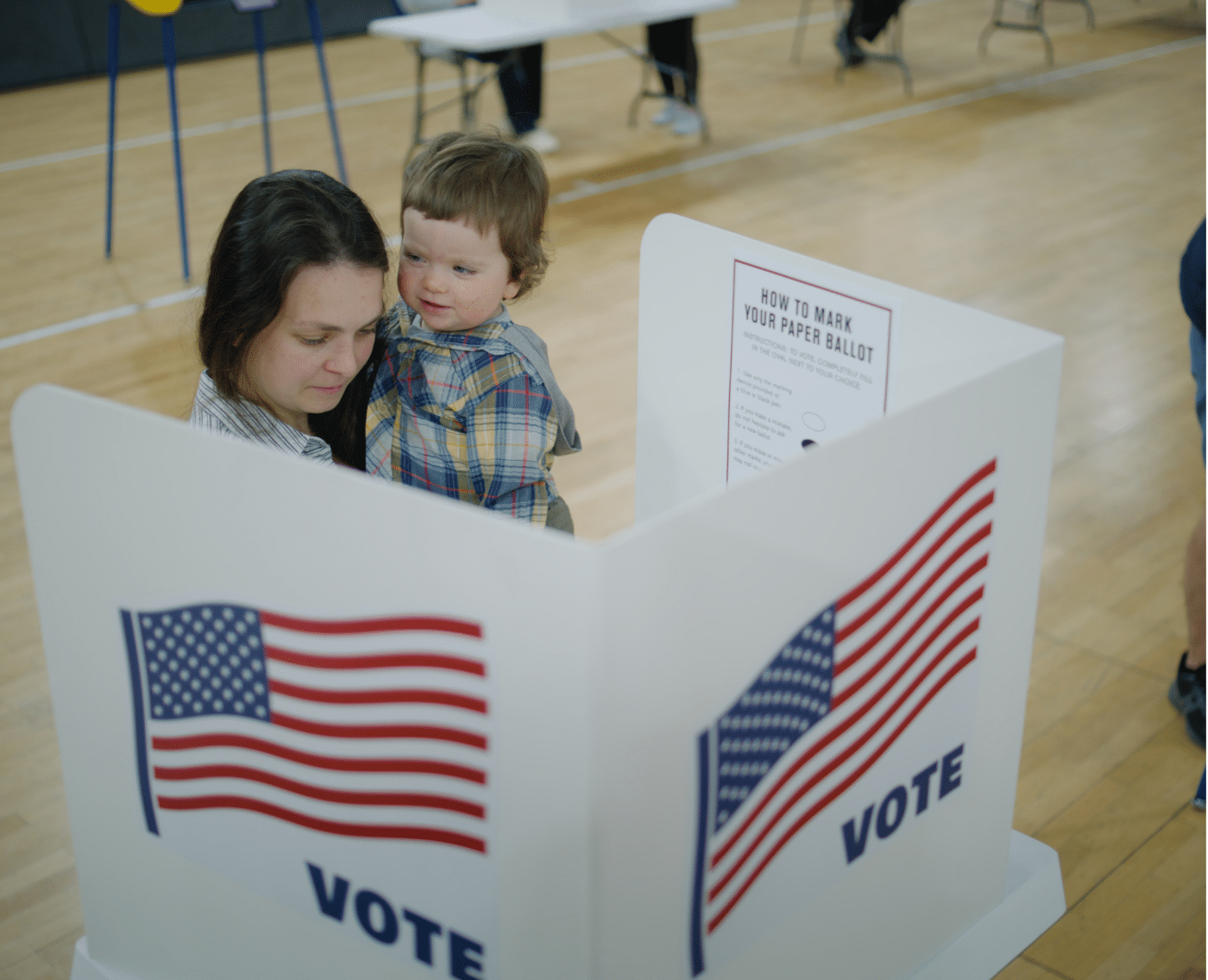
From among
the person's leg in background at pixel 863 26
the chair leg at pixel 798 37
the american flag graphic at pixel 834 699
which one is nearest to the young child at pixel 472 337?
the american flag graphic at pixel 834 699

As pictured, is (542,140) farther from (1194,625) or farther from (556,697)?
(556,697)

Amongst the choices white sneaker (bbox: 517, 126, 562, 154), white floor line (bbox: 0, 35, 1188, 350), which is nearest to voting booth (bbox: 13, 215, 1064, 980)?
white floor line (bbox: 0, 35, 1188, 350)

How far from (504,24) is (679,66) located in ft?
4.62

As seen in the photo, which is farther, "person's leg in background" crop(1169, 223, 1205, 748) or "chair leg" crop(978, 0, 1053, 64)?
"chair leg" crop(978, 0, 1053, 64)

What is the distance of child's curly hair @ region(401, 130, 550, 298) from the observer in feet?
4.54

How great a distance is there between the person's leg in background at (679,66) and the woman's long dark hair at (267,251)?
5.19 meters

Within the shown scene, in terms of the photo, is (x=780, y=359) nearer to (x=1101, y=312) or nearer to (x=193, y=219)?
(x=1101, y=312)

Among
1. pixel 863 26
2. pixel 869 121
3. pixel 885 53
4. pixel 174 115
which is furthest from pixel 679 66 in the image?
pixel 174 115

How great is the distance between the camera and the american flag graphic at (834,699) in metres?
0.96

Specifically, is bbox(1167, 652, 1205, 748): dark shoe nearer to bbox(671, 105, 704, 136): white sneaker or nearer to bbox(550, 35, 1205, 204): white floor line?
bbox(550, 35, 1205, 204): white floor line

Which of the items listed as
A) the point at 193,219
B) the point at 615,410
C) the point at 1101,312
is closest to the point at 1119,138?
the point at 1101,312

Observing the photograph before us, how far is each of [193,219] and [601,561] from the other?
4.57m

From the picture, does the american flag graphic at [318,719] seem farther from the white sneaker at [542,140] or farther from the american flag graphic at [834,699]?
the white sneaker at [542,140]

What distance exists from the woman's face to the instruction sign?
46 centimetres
